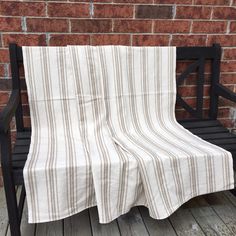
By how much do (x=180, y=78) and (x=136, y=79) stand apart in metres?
0.29

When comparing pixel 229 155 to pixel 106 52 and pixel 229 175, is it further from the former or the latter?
pixel 106 52

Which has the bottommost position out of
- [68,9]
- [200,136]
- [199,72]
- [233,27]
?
[200,136]

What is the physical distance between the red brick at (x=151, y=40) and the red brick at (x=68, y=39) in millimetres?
290

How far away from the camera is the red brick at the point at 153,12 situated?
64.1 inches

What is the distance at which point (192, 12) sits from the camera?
5.49ft

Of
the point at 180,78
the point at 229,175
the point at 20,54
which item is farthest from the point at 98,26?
the point at 229,175

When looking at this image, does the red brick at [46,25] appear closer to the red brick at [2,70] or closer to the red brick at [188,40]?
the red brick at [2,70]

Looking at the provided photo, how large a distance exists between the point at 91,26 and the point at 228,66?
2.96 feet

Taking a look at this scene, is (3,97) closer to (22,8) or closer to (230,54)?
(22,8)

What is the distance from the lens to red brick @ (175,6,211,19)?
1.66 meters

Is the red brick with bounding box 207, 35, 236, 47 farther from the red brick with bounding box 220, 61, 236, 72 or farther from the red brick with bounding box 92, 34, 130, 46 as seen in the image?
the red brick with bounding box 92, 34, 130, 46

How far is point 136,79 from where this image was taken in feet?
5.36

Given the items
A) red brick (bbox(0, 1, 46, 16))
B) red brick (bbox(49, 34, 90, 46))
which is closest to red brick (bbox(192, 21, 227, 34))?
red brick (bbox(49, 34, 90, 46))

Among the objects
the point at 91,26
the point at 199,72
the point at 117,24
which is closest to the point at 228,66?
the point at 199,72
